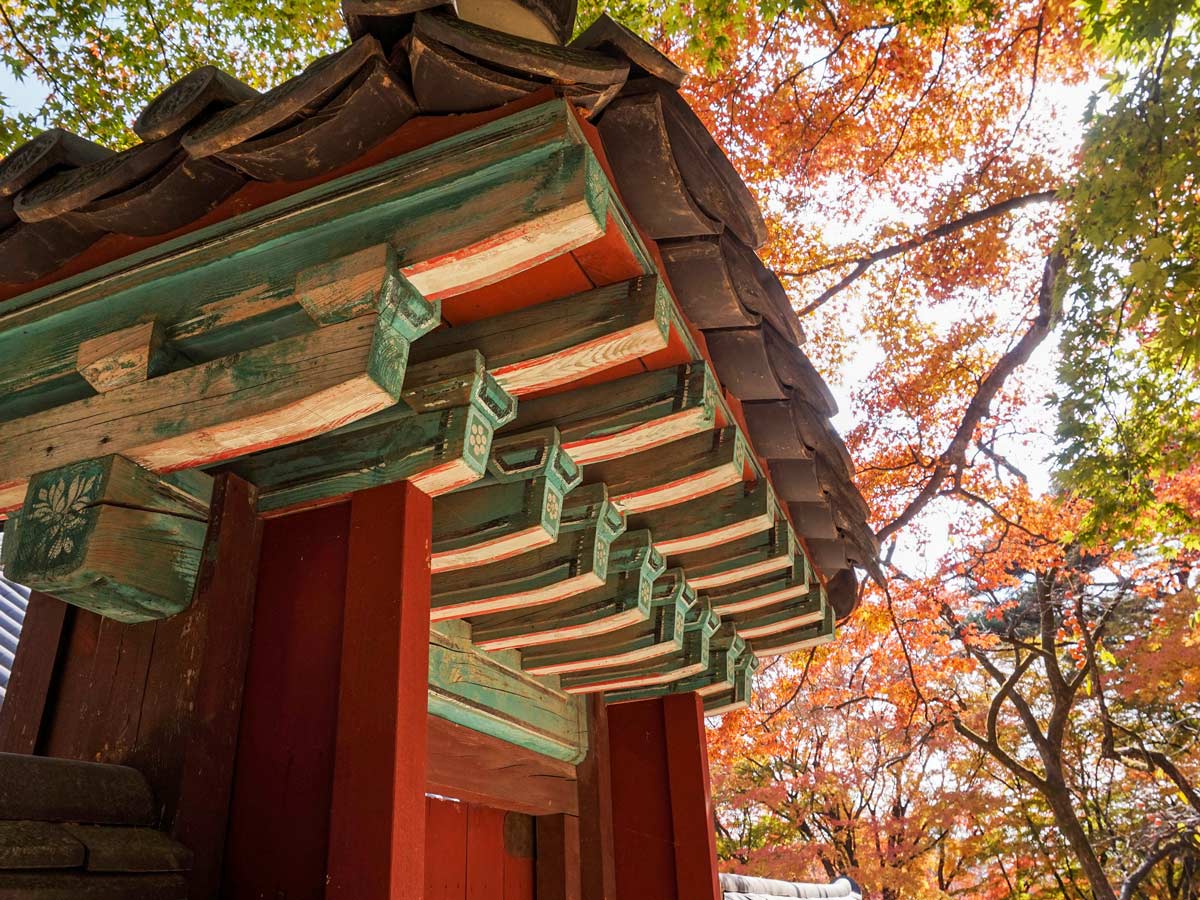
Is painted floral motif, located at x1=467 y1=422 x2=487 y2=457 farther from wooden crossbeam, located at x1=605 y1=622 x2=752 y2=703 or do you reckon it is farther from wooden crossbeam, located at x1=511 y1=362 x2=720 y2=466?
wooden crossbeam, located at x1=605 y1=622 x2=752 y2=703

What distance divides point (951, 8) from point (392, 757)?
21.1 feet

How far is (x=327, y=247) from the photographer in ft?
5.87

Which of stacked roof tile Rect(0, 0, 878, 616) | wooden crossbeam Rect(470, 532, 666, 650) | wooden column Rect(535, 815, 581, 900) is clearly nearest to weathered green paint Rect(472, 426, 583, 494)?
stacked roof tile Rect(0, 0, 878, 616)

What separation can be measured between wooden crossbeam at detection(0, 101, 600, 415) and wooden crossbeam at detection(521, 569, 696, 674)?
6.28 feet

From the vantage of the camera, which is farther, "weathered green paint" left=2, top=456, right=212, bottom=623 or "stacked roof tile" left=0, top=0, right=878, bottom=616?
"weathered green paint" left=2, top=456, right=212, bottom=623

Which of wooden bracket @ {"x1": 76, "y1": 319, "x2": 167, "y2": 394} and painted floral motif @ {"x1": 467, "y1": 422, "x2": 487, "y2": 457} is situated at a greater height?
wooden bracket @ {"x1": 76, "y1": 319, "x2": 167, "y2": 394}

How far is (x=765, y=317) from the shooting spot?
2.34 meters

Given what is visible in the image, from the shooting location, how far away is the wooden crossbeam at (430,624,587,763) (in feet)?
9.66

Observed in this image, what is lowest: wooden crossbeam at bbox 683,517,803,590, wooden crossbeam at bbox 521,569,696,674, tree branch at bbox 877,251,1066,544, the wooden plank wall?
the wooden plank wall

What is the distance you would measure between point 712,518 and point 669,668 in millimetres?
948

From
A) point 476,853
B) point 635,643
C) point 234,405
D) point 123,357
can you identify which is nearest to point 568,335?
point 234,405

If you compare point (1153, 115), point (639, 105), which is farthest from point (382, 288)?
point (1153, 115)

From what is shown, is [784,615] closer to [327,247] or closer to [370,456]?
[370,456]

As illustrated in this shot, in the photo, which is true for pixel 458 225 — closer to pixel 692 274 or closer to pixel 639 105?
pixel 639 105
